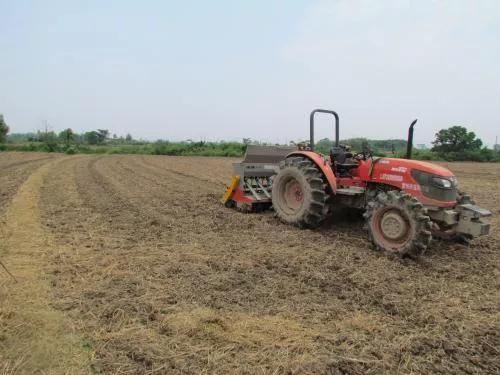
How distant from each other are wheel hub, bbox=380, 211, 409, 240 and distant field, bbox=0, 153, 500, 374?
0.29 metres

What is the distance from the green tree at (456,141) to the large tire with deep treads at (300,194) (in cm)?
3233

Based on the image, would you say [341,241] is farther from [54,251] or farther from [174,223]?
[54,251]

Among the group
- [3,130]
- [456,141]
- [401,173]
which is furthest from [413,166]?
[3,130]

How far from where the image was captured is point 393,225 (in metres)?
5.48

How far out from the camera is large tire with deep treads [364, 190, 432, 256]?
5.18 metres

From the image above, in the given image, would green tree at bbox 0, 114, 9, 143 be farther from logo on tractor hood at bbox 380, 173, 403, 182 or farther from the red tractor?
logo on tractor hood at bbox 380, 173, 403, 182

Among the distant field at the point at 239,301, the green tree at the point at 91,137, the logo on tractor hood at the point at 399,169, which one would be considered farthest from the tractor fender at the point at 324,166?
the green tree at the point at 91,137

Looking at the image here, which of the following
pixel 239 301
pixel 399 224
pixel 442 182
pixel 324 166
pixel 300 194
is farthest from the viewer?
pixel 300 194

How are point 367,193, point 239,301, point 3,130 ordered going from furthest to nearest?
point 3,130 → point 367,193 → point 239,301

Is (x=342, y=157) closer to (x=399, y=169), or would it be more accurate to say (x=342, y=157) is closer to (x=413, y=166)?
(x=399, y=169)

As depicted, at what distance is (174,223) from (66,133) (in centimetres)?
5001

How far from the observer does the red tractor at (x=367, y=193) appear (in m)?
5.42

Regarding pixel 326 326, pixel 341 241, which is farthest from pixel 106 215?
pixel 326 326

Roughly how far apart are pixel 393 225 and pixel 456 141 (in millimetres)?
34361
